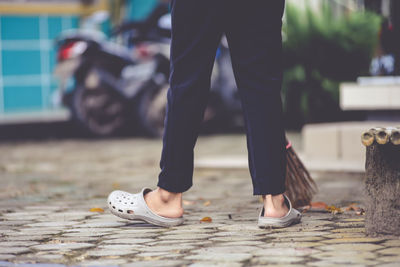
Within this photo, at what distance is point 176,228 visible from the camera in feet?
12.7

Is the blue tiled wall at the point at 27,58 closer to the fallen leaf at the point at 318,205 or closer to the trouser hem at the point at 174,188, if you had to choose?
the fallen leaf at the point at 318,205

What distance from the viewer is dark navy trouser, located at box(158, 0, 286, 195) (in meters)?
3.76

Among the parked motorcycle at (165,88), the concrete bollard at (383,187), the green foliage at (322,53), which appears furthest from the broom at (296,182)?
the parked motorcycle at (165,88)

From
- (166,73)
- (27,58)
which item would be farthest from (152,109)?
(27,58)

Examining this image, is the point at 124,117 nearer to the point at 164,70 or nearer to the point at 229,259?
the point at 164,70

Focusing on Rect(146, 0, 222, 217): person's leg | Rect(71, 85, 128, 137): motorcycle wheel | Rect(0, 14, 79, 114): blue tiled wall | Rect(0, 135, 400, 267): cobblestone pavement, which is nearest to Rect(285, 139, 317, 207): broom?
Rect(0, 135, 400, 267): cobblestone pavement

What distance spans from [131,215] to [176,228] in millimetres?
199

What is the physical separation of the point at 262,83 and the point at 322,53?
6.45 metres

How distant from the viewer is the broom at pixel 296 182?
426 cm

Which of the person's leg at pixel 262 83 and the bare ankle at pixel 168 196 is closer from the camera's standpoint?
the person's leg at pixel 262 83

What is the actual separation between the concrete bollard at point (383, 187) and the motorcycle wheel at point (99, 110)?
7.34 m

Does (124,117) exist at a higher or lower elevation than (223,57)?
lower

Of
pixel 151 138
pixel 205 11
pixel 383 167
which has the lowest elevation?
pixel 151 138

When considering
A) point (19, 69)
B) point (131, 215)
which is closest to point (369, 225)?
point (131, 215)
